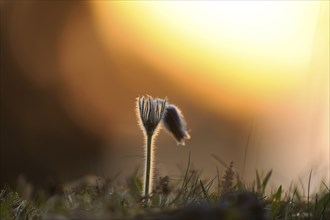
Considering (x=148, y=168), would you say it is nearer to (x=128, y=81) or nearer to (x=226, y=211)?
(x=226, y=211)

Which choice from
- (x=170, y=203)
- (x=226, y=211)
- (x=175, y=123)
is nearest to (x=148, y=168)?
(x=175, y=123)

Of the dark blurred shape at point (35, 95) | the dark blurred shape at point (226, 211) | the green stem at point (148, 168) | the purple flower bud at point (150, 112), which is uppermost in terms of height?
the dark blurred shape at point (35, 95)

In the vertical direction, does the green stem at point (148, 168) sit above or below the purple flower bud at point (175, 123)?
below

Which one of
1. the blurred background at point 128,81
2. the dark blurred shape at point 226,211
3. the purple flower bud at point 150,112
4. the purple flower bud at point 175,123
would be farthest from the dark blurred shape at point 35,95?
the dark blurred shape at point 226,211

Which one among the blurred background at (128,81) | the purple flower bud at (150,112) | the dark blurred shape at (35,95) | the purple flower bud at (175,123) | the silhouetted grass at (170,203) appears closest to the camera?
the silhouetted grass at (170,203)

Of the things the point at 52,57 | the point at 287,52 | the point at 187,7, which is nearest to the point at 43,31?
the point at 52,57

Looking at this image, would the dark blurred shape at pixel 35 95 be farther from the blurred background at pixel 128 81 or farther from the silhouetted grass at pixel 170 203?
the silhouetted grass at pixel 170 203
